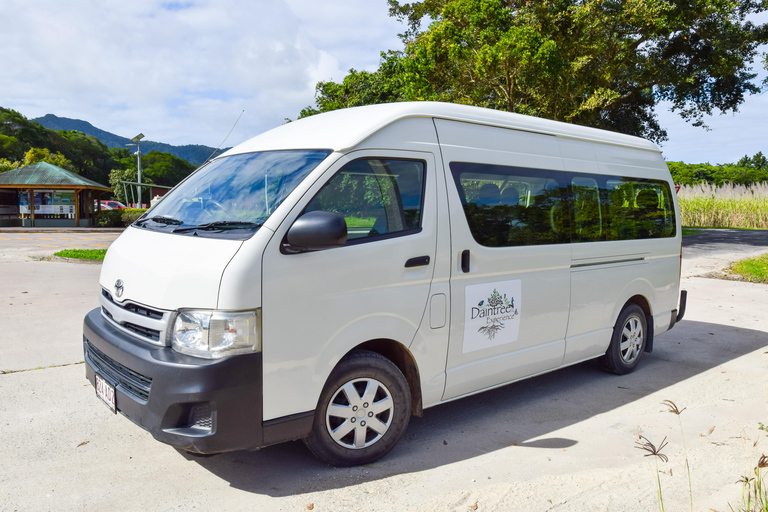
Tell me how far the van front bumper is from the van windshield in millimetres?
722

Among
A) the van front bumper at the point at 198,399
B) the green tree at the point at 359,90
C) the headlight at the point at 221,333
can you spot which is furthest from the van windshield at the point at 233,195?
the green tree at the point at 359,90

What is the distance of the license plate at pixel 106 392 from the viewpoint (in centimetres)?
342

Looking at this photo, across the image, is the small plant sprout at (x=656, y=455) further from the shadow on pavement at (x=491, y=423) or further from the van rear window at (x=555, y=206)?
the van rear window at (x=555, y=206)

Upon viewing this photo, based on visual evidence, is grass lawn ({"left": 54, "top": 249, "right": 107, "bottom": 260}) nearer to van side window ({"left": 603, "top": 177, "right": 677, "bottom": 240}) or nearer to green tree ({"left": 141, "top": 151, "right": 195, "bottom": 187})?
van side window ({"left": 603, "top": 177, "right": 677, "bottom": 240})

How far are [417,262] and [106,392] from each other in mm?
2065

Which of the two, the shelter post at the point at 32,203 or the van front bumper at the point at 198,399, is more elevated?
the shelter post at the point at 32,203

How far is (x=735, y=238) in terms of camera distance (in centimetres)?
2203

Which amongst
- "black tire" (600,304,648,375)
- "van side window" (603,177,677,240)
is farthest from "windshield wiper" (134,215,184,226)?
"black tire" (600,304,648,375)

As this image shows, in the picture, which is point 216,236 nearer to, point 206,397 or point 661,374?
point 206,397

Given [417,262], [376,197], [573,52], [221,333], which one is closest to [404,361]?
[417,262]

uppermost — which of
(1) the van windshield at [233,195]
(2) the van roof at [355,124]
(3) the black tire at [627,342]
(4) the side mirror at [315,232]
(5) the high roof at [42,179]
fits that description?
(5) the high roof at [42,179]

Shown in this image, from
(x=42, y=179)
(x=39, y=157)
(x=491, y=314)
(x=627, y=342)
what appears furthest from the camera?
(x=39, y=157)

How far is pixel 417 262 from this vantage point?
3.70m

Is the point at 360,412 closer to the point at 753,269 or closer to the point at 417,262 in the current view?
the point at 417,262
